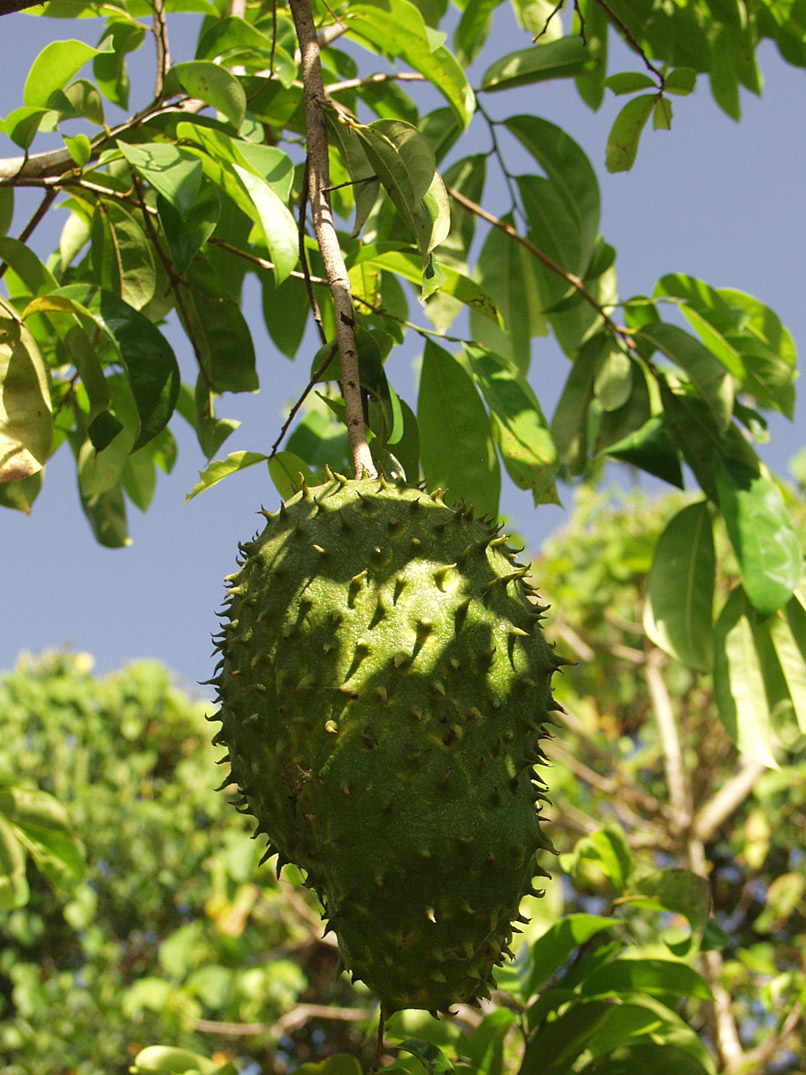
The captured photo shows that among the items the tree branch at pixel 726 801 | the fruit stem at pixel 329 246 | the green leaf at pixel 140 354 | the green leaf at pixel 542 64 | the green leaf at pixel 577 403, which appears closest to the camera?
the fruit stem at pixel 329 246

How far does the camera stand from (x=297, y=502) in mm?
1270

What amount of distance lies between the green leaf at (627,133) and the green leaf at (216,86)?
65 cm

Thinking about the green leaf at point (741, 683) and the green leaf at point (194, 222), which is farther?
the green leaf at point (741, 683)

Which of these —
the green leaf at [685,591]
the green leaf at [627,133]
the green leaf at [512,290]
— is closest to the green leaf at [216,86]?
the green leaf at [627,133]

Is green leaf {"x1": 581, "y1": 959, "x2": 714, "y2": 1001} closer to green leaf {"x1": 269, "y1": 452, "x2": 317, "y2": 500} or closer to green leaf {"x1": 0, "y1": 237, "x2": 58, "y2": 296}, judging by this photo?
green leaf {"x1": 269, "y1": 452, "x2": 317, "y2": 500}

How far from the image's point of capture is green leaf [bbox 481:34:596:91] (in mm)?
2123

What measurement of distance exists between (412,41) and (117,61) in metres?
0.64

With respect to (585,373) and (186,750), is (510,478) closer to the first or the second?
(585,373)

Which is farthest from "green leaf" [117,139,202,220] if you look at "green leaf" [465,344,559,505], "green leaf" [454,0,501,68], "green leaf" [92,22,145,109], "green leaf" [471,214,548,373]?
"green leaf" [454,0,501,68]

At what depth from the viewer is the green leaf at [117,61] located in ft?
5.85

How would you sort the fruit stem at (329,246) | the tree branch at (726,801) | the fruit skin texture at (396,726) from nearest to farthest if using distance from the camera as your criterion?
the fruit skin texture at (396,726) < the fruit stem at (329,246) < the tree branch at (726,801)

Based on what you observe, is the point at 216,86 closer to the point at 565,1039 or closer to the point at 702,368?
the point at 702,368

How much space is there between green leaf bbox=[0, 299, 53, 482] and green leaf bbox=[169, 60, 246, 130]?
47 cm

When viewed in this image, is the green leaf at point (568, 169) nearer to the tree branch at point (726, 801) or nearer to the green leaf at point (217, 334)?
the green leaf at point (217, 334)
